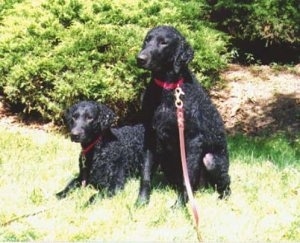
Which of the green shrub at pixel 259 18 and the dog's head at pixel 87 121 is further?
the green shrub at pixel 259 18

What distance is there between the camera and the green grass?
4.62 meters

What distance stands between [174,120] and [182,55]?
0.54 meters

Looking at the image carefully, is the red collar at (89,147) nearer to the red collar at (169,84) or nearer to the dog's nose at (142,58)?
the red collar at (169,84)

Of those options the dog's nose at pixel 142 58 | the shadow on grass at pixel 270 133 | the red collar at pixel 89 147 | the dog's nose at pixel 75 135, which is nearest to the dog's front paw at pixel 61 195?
the red collar at pixel 89 147

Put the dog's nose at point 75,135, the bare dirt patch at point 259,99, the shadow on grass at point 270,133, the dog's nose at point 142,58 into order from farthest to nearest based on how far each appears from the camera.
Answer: the bare dirt patch at point 259,99 → the shadow on grass at point 270,133 → the dog's nose at point 75,135 → the dog's nose at point 142,58

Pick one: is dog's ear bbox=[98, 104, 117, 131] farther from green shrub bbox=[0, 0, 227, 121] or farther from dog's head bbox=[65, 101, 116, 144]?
green shrub bbox=[0, 0, 227, 121]

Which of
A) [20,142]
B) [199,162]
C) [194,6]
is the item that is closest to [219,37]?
[194,6]

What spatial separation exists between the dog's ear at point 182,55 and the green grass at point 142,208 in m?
1.18

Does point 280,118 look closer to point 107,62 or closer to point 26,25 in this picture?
point 107,62

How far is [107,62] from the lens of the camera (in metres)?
7.70

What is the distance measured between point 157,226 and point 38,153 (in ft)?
7.98

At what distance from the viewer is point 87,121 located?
5477 mm

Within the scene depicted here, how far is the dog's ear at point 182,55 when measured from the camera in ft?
16.6

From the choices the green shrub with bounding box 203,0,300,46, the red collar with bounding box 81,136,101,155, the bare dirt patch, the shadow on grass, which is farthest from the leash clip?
the green shrub with bounding box 203,0,300,46
